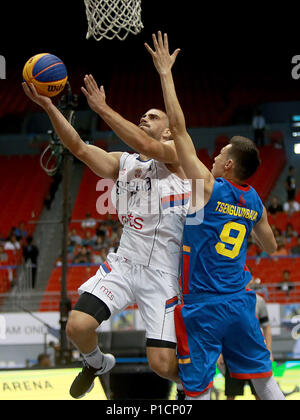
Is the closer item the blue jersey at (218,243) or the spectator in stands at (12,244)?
the blue jersey at (218,243)

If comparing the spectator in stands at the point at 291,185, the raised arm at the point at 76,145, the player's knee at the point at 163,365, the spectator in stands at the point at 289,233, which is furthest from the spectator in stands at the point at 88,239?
the player's knee at the point at 163,365

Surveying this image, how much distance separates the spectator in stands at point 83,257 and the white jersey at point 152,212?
831 centimetres

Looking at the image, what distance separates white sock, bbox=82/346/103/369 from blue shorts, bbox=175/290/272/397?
84 centimetres

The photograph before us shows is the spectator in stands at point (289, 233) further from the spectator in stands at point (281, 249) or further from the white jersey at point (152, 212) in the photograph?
the white jersey at point (152, 212)

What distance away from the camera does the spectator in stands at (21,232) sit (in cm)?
1525

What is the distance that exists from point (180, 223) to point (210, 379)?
1209mm

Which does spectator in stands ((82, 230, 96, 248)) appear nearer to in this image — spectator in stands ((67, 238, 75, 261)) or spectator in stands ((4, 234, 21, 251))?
spectator in stands ((67, 238, 75, 261))

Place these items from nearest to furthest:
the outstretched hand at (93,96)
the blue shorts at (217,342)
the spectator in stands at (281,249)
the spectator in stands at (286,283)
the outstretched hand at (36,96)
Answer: the blue shorts at (217,342), the outstretched hand at (93,96), the outstretched hand at (36,96), the spectator in stands at (286,283), the spectator in stands at (281,249)

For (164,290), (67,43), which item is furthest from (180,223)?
(67,43)

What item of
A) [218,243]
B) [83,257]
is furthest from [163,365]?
[83,257]

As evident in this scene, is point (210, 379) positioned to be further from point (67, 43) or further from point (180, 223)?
point (67, 43)

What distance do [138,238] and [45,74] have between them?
1412 millimetres

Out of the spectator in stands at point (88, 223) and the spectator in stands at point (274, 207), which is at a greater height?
the spectator in stands at point (274, 207)

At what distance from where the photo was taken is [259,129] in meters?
16.6
